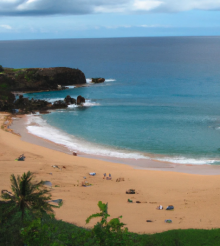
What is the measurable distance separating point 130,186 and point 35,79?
49.9m

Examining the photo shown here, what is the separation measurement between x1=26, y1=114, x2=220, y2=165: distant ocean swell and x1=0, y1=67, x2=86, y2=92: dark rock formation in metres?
24.3

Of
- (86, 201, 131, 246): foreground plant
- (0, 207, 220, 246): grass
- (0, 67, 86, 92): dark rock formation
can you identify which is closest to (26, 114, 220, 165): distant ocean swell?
(0, 207, 220, 246): grass

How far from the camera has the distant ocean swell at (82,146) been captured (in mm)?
29766

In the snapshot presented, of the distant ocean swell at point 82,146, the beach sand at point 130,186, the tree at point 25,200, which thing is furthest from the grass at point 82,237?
the distant ocean swell at point 82,146

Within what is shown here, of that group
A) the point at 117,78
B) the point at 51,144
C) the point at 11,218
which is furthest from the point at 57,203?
the point at 117,78

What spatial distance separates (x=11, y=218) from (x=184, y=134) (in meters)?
27.1

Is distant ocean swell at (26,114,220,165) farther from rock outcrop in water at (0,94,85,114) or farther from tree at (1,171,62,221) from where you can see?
tree at (1,171,62,221)

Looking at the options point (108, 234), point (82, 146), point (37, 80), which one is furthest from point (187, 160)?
point (37, 80)

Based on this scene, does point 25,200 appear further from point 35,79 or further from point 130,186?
point 35,79

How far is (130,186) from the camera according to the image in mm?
22969

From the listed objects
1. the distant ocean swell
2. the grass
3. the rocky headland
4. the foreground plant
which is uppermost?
the rocky headland

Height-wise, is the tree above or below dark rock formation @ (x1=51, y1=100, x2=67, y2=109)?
below

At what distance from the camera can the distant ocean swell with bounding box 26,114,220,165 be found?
29.8m

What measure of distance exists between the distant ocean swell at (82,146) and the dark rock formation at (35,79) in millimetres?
24290
